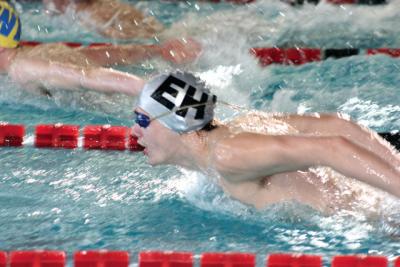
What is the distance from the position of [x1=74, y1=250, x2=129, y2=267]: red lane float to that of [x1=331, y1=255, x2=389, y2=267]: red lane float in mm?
765

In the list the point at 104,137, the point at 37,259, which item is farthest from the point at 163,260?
the point at 104,137

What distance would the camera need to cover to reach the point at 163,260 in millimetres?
2830

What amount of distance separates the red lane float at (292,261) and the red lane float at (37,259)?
0.76m

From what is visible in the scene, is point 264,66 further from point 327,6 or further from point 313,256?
point 313,256

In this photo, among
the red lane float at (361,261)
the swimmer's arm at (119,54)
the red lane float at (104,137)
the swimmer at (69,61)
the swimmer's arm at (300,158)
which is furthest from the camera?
the swimmer's arm at (119,54)

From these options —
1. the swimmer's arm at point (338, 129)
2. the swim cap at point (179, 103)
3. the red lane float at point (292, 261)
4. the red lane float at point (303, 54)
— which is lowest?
the red lane float at point (292, 261)

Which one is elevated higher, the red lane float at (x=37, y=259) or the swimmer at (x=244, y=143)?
the swimmer at (x=244, y=143)

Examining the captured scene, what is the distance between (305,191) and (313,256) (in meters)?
0.36

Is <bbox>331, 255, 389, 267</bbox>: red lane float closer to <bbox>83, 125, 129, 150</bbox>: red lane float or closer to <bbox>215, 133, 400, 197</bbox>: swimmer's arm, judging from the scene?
<bbox>215, 133, 400, 197</bbox>: swimmer's arm

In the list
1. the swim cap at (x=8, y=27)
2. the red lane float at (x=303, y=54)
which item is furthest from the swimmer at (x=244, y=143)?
the red lane float at (x=303, y=54)

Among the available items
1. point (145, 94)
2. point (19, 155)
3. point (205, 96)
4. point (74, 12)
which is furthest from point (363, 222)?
point (74, 12)

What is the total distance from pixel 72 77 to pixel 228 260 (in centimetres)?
182

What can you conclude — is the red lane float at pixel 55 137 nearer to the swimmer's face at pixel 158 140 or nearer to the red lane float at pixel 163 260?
the swimmer's face at pixel 158 140

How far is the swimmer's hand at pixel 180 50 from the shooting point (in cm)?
499
